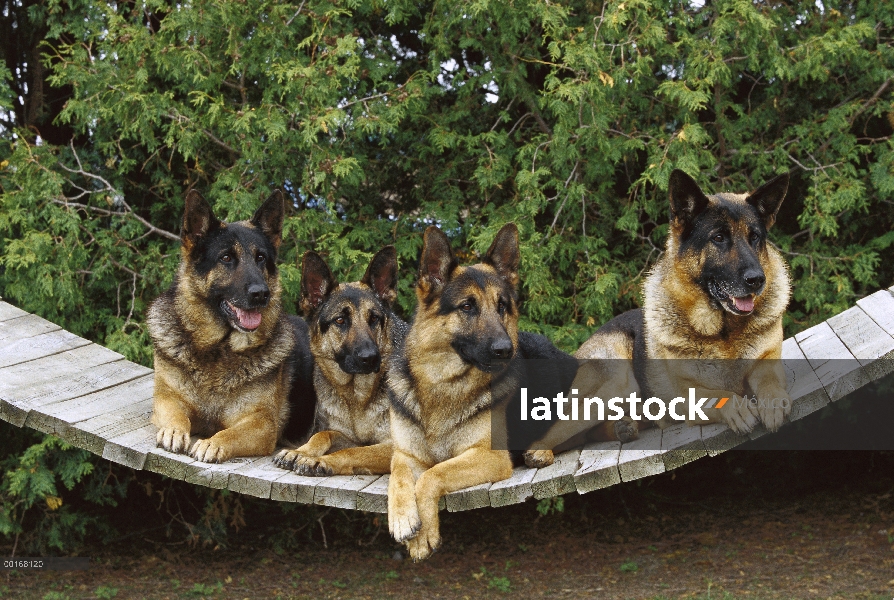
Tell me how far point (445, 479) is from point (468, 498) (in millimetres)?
132

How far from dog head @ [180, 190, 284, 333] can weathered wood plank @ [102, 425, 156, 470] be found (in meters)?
0.75

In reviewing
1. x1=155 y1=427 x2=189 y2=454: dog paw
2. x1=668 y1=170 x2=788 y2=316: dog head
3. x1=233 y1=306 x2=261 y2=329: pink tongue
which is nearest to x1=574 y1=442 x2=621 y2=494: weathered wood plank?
x1=668 y1=170 x2=788 y2=316: dog head

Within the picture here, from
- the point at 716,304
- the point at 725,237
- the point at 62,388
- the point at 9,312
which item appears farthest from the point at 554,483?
the point at 9,312

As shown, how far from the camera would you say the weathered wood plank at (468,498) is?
3725mm

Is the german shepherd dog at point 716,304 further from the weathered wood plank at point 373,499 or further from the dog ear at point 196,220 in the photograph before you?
the dog ear at point 196,220

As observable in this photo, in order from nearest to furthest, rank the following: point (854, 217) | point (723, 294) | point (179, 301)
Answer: point (723, 294) → point (179, 301) → point (854, 217)

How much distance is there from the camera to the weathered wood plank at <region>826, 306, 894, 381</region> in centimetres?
388

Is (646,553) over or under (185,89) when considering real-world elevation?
under

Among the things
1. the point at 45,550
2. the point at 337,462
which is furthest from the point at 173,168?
the point at 337,462

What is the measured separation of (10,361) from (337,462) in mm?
2451

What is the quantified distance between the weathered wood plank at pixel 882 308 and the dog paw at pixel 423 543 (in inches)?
103

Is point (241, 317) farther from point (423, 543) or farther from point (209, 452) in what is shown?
point (423, 543)

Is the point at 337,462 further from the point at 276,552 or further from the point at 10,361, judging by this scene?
the point at 276,552

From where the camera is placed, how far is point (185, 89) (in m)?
6.38
